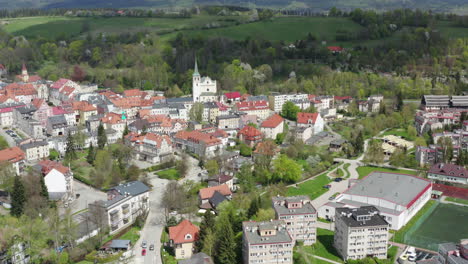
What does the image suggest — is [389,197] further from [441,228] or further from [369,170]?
[369,170]

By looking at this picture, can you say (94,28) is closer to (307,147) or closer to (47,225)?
(307,147)

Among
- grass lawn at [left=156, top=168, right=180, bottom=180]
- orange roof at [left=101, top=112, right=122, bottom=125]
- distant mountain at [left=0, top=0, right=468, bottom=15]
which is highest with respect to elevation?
distant mountain at [left=0, top=0, right=468, bottom=15]

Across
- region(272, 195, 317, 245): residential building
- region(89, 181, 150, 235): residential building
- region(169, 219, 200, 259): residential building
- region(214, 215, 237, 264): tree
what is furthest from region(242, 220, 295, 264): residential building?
region(89, 181, 150, 235): residential building

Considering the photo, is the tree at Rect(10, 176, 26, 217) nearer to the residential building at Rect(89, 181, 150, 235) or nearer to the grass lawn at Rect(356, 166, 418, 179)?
the residential building at Rect(89, 181, 150, 235)

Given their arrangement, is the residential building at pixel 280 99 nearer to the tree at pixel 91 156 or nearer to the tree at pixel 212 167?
the tree at pixel 212 167

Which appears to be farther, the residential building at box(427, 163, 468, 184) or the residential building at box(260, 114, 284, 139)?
the residential building at box(260, 114, 284, 139)

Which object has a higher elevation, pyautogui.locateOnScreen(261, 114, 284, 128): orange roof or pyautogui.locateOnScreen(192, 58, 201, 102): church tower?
pyautogui.locateOnScreen(192, 58, 201, 102): church tower

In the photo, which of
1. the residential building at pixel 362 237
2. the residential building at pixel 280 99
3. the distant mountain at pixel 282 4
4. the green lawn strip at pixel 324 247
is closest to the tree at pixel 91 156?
the green lawn strip at pixel 324 247
